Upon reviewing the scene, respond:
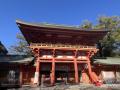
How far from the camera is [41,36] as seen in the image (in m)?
26.1

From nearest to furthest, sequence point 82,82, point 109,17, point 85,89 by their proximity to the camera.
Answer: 1. point 85,89
2. point 82,82
3. point 109,17

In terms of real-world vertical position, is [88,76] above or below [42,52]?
below

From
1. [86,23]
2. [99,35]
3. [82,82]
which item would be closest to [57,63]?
[82,82]

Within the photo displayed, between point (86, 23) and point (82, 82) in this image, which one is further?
point (86, 23)

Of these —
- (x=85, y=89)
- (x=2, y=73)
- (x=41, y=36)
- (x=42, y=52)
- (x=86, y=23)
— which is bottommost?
(x=85, y=89)

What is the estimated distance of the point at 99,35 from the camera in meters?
27.1

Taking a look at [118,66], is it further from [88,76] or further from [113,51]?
[113,51]

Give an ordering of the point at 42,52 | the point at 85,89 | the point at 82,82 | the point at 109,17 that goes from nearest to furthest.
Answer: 1. the point at 85,89
2. the point at 42,52
3. the point at 82,82
4. the point at 109,17

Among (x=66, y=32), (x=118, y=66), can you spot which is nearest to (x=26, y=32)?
(x=66, y=32)

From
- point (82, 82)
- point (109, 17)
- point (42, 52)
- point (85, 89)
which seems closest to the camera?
point (85, 89)

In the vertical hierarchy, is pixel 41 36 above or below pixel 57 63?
above

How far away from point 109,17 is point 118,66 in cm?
1533

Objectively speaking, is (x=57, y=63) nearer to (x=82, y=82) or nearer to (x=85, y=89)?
(x=82, y=82)

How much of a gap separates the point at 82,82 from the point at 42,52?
6.21 metres
